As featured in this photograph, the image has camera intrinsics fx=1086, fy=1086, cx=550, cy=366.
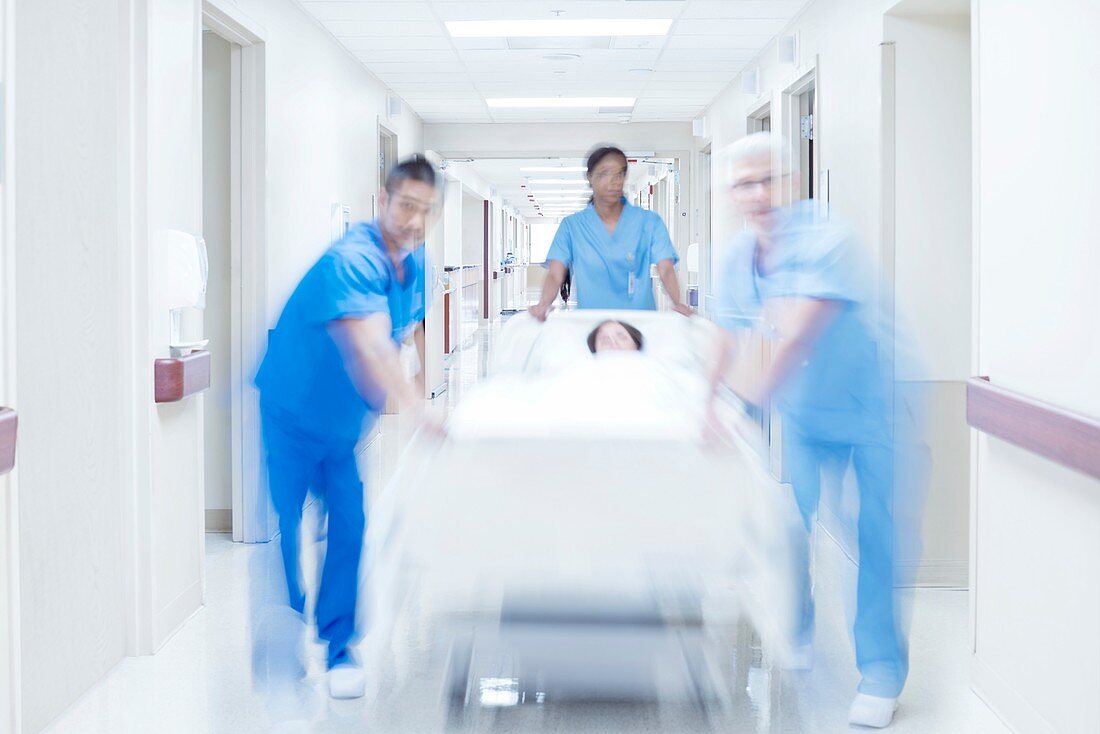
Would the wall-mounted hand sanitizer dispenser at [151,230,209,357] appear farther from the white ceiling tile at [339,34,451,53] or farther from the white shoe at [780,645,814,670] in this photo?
the white ceiling tile at [339,34,451,53]

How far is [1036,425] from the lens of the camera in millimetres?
2479

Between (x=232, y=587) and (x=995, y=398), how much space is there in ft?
8.91

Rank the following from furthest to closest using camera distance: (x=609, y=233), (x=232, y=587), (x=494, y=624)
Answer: (x=609, y=233), (x=232, y=587), (x=494, y=624)

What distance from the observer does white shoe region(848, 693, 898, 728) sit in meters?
2.66

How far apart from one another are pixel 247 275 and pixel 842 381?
289cm

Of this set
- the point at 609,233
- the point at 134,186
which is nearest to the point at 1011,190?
the point at 609,233

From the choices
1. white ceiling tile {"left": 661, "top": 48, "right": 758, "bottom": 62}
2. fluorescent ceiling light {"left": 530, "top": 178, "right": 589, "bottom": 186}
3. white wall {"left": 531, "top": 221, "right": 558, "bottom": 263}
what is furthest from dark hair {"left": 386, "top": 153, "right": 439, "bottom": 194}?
white wall {"left": 531, "top": 221, "right": 558, "bottom": 263}

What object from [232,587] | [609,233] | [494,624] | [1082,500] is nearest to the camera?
[1082,500]

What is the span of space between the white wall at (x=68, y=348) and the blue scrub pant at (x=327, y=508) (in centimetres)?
56

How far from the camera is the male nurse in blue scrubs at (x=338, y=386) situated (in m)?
2.70

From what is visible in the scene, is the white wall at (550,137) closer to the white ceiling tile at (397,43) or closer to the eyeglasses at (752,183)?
the white ceiling tile at (397,43)

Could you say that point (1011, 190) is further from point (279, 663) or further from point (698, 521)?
point (279, 663)

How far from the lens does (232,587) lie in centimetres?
400

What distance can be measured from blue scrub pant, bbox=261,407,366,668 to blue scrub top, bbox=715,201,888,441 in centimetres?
117
